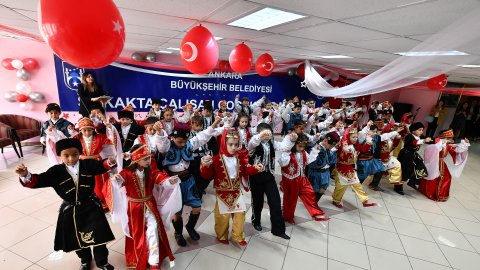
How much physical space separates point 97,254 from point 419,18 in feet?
11.3

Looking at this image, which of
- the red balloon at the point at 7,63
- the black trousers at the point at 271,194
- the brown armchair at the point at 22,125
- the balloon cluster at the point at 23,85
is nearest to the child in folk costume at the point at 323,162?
the black trousers at the point at 271,194

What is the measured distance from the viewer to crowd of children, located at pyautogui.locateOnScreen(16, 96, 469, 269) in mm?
2033

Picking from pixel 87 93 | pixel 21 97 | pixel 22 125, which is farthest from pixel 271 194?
pixel 22 125

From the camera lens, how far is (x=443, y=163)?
4.20 meters

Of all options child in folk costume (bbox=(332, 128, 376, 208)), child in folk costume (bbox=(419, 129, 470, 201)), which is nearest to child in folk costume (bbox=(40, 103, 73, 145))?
child in folk costume (bbox=(332, 128, 376, 208))

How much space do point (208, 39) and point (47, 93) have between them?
5409 mm

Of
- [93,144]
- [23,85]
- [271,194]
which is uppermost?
[23,85]

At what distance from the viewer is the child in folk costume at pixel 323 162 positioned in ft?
10.8

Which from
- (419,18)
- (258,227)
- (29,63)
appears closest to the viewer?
(419,18)

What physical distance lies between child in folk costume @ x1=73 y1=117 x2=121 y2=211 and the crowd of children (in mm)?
12

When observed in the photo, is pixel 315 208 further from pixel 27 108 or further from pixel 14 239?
pixel 27 108

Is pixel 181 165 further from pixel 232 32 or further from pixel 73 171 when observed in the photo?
pixel 232 32

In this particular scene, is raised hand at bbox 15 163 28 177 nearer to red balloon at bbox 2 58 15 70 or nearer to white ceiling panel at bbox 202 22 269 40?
white ceiling panel at bbox 202 22 269 40

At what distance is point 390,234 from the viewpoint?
125 inches
